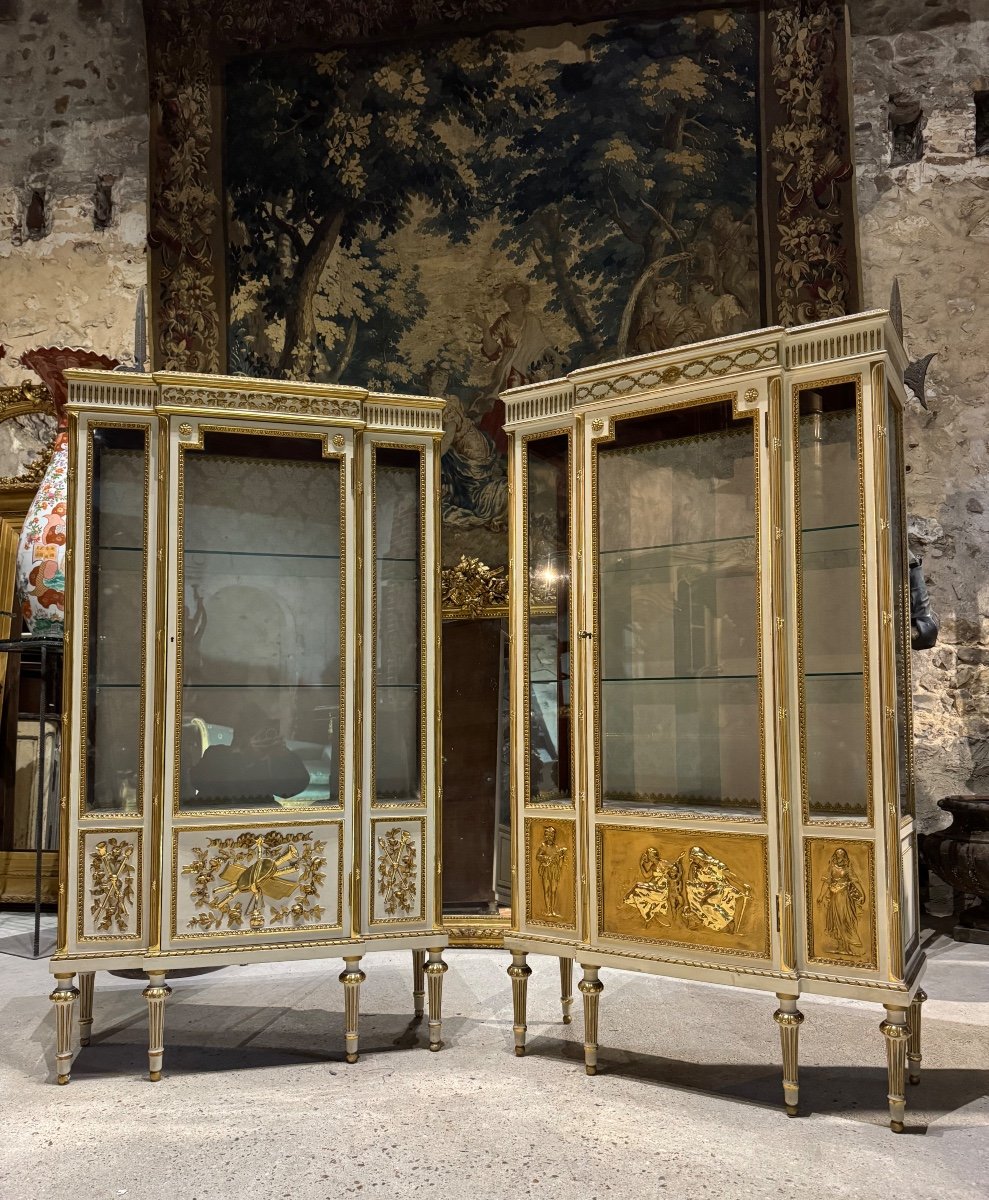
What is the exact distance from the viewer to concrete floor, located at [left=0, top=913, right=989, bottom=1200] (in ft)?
8.04

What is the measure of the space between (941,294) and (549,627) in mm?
3908

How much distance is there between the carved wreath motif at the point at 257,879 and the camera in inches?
131

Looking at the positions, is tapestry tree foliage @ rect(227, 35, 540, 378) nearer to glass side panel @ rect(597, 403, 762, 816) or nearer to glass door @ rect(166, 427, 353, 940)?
glass door @ rect(166, 427, 353, 940)

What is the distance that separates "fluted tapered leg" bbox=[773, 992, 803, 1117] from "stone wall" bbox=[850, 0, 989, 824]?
328 centimetres

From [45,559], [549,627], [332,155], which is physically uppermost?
[332,155]

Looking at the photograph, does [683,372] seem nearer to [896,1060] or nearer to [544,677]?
[544,677]

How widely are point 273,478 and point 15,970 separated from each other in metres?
2.80

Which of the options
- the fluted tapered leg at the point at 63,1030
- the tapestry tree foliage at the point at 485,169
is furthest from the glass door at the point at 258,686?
the tapestry tree foliage at the point at 485,169

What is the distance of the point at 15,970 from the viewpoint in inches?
183

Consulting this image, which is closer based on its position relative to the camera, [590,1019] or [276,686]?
[590,1019]

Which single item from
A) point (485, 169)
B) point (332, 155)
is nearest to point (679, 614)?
point (485, 169)

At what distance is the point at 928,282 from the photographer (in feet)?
19.3

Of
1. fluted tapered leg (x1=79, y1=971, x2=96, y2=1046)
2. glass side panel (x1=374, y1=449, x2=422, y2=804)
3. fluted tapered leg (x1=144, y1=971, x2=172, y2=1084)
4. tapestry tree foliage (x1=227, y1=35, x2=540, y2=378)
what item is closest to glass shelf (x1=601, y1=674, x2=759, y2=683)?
glass side panel (x1=374, y1=449, x2=422, y2=804)

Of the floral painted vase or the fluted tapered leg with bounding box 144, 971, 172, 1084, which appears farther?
the floral painted vase
